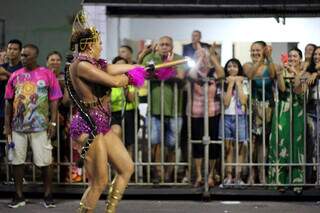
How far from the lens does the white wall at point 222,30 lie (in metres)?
10.1

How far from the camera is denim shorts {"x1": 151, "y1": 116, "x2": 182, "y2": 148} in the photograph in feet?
27.5

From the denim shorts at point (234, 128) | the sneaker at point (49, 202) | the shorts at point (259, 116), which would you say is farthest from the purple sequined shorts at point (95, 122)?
the shorts at point (259, 116)

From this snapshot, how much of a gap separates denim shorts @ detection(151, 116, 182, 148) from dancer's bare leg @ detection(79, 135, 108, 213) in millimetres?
2242

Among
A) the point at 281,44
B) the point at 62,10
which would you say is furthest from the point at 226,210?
the point at 62,10

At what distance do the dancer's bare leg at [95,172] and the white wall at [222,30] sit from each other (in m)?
3.92

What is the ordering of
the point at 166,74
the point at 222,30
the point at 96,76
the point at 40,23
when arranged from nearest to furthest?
the point at 96,76
the point at 166,74
the point at 222,30
the point at 40,23

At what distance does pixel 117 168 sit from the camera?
622cm

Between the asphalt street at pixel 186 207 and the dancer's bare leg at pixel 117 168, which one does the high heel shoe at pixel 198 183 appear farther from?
the dancer's bare leg at pixel 117 168

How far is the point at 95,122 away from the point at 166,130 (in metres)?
2.32

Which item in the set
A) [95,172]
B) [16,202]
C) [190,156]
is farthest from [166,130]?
[95,172]

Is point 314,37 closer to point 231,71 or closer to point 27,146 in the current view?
point 231,71

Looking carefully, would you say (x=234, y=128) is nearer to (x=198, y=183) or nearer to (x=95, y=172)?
(x=198, y=183)

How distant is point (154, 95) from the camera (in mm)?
8375

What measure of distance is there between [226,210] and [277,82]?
1.69m
